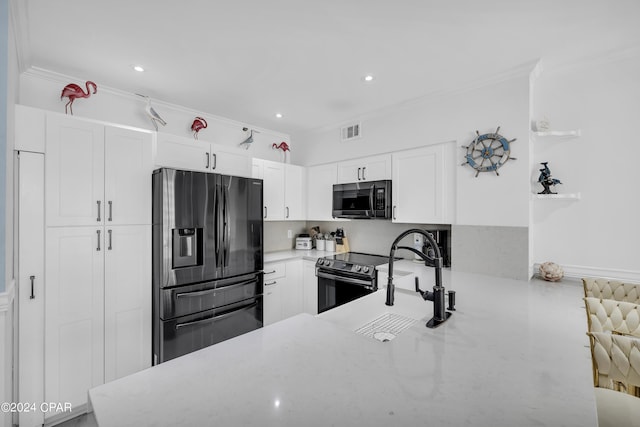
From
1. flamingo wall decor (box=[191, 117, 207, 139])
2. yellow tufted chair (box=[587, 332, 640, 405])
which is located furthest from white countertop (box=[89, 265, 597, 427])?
flamingo wall decor (box=[191, 117, 207, 139])

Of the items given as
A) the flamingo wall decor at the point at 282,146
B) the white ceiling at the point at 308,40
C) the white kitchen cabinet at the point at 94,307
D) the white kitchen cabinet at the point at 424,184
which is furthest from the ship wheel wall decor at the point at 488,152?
the white kitchen cabinet at the point at 94,307

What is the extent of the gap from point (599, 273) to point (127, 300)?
3.65 metres

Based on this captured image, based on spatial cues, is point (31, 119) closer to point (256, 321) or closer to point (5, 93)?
point (5, 93)

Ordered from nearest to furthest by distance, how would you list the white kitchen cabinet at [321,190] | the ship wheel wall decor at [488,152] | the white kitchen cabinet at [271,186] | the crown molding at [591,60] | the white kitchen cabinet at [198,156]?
the crown molding at [591,60], the ship wheel wall decor at [488,152], the white kitchen cabinet at [198,156], the white kitchen cabinet at [271,186], the white kitchen cabinet at [321,190]

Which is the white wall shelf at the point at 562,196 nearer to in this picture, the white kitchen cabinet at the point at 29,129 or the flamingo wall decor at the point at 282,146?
the flamingo wall decor at the point at 282,146

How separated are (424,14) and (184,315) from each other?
269cm

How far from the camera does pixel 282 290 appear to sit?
338 centimetres

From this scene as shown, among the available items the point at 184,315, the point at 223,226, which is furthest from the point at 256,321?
the point at 223,226

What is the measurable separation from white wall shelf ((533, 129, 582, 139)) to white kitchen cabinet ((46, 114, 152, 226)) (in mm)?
3218

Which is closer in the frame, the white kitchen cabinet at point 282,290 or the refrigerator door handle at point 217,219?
the refrigerator door handle at point 217,219

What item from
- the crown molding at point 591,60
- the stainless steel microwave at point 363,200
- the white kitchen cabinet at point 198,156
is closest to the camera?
the crown molding at point 591,60

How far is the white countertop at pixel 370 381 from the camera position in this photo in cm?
75

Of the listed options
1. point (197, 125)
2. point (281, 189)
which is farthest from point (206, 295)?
point (197, 125)

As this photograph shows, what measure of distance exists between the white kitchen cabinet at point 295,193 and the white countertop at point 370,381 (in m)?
2.55
